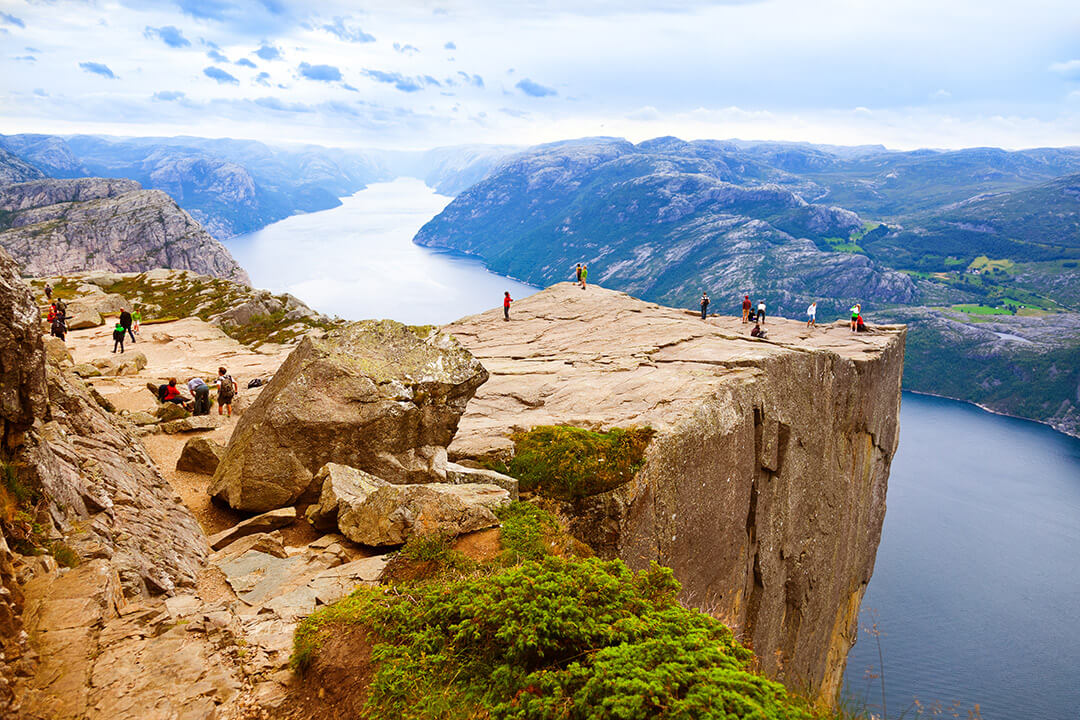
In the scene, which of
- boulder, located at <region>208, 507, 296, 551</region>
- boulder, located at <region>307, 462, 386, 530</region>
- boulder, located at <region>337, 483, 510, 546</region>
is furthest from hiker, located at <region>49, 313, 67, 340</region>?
boulder, located at <region>337, 483, 510, 546</region>

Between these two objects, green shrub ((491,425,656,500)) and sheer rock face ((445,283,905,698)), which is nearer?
green shrub ((491,425,656,500))

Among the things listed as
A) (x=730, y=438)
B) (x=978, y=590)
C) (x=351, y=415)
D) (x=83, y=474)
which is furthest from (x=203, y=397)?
(x=978, y=590)

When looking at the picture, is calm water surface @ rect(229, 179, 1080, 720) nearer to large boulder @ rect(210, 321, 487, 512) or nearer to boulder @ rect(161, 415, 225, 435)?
large boulder @ rect(210, 321, 487, 512)

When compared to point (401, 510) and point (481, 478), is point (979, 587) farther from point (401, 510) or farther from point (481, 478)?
point (401, 510)

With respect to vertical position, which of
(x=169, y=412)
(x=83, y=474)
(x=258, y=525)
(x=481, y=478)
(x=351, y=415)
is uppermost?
(x=83, y=474)

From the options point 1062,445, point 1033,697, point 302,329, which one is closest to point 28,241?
point 302,329

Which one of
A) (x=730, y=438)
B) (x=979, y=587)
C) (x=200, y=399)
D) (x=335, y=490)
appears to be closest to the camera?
(x=335, y=490)

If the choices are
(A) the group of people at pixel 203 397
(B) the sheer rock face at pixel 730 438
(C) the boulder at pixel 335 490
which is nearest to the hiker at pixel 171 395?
(A) the group of people at pixel 203 397

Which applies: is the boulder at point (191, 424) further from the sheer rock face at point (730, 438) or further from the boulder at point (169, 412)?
the sheer rock face at point (730, 438)
